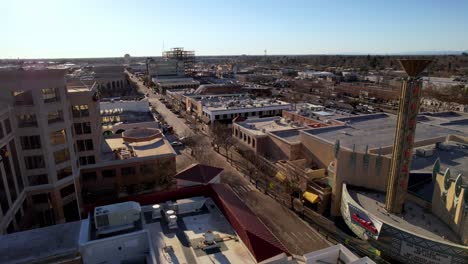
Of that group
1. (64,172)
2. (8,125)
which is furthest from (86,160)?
(8,125)

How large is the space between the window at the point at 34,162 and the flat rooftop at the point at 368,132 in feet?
143

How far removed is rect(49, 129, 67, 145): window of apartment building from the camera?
41.5 metres

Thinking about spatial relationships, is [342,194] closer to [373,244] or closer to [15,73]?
[373,244]

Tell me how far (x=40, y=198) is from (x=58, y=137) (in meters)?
8.65

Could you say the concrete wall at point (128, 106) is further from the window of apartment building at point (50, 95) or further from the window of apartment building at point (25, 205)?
the window of apartment building at point (25, 205)

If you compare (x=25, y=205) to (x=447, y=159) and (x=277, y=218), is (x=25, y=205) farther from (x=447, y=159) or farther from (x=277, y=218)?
(x=447, y=159)

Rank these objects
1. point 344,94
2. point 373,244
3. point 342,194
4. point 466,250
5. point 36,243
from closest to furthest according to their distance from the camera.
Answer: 1. point 36,243
2. point 466,250
3. point 373,244
4. point 342,194
5. point 344,94

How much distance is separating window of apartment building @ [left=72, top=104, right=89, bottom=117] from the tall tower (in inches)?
1783

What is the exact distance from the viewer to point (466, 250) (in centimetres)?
2983

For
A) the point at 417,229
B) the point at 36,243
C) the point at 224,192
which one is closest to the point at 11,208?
the point at 36,243

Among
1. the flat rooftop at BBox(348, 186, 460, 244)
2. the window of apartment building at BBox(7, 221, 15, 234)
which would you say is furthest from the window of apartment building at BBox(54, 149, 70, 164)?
the flat rooftop at BBox(348, 186, 460, 244)

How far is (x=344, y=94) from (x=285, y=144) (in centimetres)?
11160

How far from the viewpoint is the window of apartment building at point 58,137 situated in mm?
41500

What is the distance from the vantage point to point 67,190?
147ft
